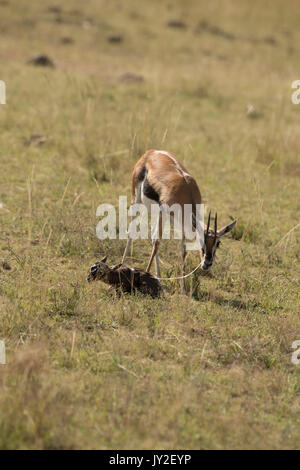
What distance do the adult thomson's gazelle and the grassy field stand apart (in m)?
0.45

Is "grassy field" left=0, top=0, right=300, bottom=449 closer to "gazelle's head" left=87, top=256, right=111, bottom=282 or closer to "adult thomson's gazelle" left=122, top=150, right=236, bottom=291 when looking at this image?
"gazelle's head" left=87, top=256, right=111, bottom=282

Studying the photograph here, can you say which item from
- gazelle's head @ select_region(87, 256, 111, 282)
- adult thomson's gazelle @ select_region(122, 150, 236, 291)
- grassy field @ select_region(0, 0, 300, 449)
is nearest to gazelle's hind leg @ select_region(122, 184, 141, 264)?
adult thomson's gazelle @ select_region(122, 150, 236, 291)

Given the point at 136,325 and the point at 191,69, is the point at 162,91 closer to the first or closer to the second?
the point at 191,69

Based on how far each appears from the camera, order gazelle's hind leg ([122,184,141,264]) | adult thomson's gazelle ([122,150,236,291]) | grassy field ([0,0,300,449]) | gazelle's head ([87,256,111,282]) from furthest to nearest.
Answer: gazelle's hind leg ([122,184,141,264]) < gazelle's head ([87,256,111,282]) < adult thomson's gazelle ([122,150,236,291]) < grassy field ([0,0,300,449])

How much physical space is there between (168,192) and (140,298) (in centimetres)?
99

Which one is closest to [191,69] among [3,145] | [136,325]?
[3,145]

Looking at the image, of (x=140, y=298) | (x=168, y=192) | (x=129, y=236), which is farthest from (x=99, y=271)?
(x=168, y=192)

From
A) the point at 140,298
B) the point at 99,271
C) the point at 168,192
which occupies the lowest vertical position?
the point at 140,298

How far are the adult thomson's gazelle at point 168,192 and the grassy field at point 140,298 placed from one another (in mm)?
455

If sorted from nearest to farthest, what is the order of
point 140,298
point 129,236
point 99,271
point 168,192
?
point 140,298 → point 99,271 → point 168,192 → point 129,236

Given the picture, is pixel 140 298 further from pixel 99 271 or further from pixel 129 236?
pixel 129 236

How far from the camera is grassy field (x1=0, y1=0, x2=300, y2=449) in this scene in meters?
3.95

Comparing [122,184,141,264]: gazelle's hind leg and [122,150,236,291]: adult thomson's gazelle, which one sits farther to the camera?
[122,184,141,264]: gazelle's hind leg

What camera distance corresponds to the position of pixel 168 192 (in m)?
5.74
